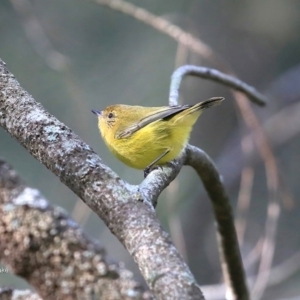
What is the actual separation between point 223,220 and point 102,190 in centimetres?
161

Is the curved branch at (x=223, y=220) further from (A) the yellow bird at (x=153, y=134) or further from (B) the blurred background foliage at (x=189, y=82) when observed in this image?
(B) the blurred background foliage at (x=189, y=82)

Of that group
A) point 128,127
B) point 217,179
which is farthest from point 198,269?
point 217,179

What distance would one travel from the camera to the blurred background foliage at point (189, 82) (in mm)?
5215

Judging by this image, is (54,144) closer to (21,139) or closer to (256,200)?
(21,139)

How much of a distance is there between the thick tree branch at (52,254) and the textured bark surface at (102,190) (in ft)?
0.47

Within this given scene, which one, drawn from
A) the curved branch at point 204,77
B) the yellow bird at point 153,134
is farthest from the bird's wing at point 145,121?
the curved branch at point 204,77

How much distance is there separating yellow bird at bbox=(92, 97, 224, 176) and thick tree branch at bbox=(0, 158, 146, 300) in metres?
1.69

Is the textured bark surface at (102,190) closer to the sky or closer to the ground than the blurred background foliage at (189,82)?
closer to the ground

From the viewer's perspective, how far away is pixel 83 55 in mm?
5941

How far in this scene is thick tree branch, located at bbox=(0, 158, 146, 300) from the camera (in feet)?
2.09

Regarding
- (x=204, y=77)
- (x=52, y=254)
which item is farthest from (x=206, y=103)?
(x=52, y=254)

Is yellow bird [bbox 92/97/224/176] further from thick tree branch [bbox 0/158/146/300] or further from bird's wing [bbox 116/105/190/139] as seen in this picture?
thick tree branch [bbox 0/158/146/300]

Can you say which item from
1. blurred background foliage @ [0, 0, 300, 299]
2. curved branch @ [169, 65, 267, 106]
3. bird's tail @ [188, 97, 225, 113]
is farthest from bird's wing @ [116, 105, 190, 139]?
blurred background foliage @ [0, 0, 300, 299]

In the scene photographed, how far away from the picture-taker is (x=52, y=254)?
2.19 ft
